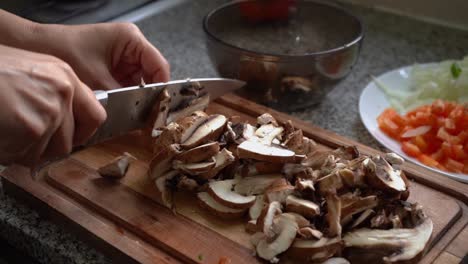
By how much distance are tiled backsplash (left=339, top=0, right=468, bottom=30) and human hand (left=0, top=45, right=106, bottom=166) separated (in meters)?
1.36

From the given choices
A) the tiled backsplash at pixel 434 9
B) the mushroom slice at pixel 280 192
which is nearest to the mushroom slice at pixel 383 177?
the mushroom slice at pixel 280 192

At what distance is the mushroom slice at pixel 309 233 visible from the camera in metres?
0.90

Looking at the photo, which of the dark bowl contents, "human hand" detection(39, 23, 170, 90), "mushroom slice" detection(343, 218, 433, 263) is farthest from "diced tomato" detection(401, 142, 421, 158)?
"human hand" detection(39, 23, 170, 90)

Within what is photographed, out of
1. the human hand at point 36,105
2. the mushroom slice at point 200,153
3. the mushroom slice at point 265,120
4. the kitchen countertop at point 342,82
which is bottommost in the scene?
the kitchen countertop at point 342,82

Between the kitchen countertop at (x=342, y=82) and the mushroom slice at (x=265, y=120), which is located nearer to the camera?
the kitchen countertop at (x=342, y=82)

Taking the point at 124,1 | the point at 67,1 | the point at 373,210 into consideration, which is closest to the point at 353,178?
the point at 373,210

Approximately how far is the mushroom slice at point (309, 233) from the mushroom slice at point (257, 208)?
0.35 feet

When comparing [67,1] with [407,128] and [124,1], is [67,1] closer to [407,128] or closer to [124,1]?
[124,1]

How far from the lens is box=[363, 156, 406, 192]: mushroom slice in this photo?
3.16ft

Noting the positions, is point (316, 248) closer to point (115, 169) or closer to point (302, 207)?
point (302, 207)

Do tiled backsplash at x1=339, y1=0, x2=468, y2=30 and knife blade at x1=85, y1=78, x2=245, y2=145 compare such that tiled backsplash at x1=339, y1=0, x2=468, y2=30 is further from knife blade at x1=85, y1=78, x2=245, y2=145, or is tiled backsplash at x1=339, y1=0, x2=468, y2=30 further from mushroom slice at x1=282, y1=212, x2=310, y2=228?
mushroom slice at x1=282, y1=212, x2=310, y2=228

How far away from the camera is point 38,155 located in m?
0.91

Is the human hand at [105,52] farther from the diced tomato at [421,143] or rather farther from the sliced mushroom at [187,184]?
the diced tomato at [421,143]

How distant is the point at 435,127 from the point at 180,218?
0.65m
